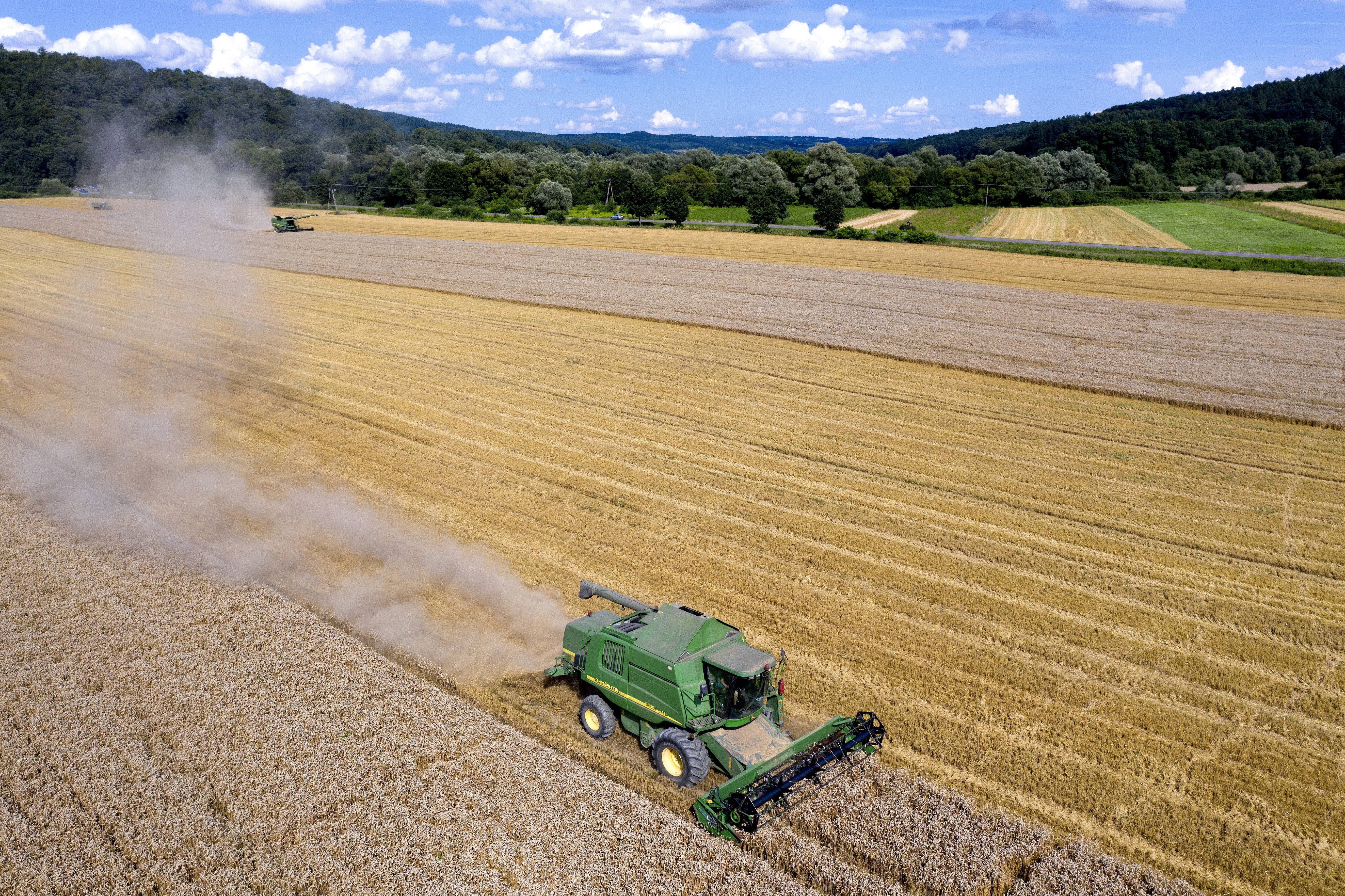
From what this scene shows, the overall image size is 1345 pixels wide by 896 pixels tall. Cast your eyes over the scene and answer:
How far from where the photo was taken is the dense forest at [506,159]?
121 ft

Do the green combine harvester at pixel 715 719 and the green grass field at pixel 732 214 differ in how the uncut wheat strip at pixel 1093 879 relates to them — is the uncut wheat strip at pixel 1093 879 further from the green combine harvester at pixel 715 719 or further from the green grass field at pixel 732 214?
the green grass field at pixel 732 214

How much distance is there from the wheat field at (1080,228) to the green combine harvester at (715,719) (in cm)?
6933

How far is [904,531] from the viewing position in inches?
699

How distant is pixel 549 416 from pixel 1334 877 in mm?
20087

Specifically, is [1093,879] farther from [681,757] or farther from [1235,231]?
[1235,231]

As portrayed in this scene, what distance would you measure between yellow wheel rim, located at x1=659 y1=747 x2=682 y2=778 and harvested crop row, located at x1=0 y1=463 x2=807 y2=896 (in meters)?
0.54

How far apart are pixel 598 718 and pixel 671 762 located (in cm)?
129

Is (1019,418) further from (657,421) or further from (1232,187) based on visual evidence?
(1232,187)

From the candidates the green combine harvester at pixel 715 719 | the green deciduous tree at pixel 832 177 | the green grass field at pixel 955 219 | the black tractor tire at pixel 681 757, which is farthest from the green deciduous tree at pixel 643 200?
the black tractor tire at pixel 681 757

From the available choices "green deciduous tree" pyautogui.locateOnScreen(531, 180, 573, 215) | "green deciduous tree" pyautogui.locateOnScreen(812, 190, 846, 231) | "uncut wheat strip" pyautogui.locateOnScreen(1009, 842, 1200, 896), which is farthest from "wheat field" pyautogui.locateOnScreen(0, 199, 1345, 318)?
"uncut wheat strip" pyautogui.locateOnScreen(1009, 842, 1200, 896)

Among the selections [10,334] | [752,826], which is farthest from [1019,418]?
[10,334]

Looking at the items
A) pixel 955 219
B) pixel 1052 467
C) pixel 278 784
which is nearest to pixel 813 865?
pixel 278 784

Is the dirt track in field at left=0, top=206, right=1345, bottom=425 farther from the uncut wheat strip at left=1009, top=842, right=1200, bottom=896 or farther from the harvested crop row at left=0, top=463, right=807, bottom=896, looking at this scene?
the harvested crop row at left=0, top=463, right=807, bottom=896

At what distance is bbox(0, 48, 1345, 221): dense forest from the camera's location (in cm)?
3697
